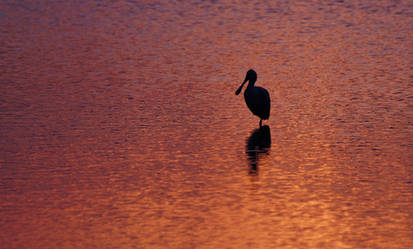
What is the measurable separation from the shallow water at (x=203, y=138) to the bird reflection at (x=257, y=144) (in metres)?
0.04

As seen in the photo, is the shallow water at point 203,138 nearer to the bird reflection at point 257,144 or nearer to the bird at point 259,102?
the bird reflection at point 257,144

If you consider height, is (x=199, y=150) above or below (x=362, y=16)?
below

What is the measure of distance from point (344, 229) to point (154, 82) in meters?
8.88

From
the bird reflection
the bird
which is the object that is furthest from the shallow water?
the bird

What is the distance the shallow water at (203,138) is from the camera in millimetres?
9000

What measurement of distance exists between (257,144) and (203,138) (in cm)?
78

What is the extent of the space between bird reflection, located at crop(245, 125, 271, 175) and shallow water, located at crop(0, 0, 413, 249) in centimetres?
4

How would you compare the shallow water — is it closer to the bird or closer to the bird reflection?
the bird reflection

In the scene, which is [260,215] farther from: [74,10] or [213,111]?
[74,10]

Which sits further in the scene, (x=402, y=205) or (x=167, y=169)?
(x=167, y=169)

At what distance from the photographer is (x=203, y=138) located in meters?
12.9

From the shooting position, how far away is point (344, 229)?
884 cm

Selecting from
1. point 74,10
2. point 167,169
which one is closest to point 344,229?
point 167,169

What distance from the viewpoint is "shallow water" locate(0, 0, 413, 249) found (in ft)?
29.5
